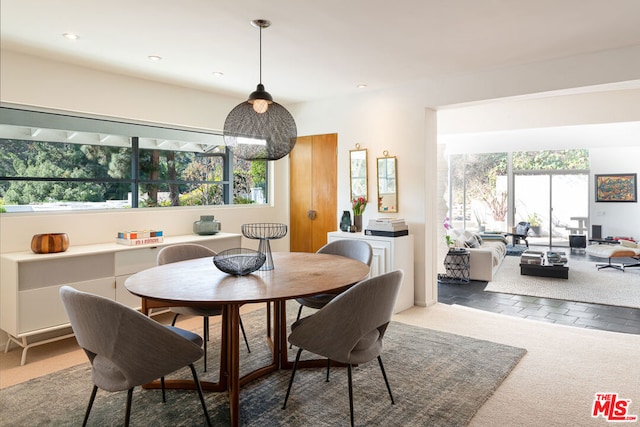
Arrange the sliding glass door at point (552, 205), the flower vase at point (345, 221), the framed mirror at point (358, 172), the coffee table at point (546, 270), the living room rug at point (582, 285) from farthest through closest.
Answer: the sliding glass door at point (552, 205)
the coffee table at point (546, 270)
the living room rug at point (582, 285)
the framed mirror at point (358, 172)
the flower vase at point (345, 221)

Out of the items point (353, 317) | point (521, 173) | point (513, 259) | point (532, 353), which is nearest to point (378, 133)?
point (532, 353)

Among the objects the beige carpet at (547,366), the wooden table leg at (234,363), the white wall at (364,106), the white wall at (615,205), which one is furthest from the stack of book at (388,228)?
the white wall at (615,205)

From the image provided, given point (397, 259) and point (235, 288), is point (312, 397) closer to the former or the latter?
point (235, 288)

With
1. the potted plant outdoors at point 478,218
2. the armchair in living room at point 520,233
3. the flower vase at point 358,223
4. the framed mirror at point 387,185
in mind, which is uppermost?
the framed mirror at point 387,185

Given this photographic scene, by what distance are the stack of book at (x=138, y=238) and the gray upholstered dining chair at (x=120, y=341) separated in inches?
81.8

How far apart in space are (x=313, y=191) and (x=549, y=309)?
121 inches

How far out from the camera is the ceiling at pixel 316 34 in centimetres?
261

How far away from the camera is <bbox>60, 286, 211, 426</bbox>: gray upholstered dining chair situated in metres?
1.76

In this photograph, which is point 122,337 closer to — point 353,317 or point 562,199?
point 353,317

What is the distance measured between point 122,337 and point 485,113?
758 centimetres

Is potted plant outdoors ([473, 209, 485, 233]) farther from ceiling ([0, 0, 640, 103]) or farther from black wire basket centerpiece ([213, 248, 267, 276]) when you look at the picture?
black wire basket centerpiece ([213, 248, 267, 276])

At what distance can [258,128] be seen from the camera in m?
2.65

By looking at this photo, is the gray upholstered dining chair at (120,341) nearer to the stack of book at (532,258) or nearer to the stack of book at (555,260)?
the stack of book at (532,258)

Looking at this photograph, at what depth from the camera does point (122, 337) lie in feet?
5.81
